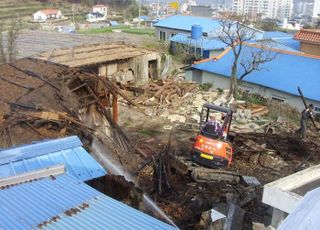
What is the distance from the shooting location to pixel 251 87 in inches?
1003

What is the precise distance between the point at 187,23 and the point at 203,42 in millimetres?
9027

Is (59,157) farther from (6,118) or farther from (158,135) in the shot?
(158,135)

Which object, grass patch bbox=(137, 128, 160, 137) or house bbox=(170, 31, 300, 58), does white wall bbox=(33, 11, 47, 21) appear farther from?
grass patch bbox=(137, 128, 160, 137)

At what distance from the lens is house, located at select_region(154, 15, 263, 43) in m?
42.3

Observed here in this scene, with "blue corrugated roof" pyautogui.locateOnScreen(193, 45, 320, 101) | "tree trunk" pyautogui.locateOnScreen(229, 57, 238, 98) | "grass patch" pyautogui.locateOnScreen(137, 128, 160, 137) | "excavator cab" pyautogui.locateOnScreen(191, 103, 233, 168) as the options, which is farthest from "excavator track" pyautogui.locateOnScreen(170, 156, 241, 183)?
"tree trunk" pyautogui.locateOnScreen(229, 57, 238, 98)

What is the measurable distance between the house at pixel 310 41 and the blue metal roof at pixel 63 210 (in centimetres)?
3024

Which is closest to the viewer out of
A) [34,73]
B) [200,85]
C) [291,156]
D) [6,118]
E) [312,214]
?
[312,214]

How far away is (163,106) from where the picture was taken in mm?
22078

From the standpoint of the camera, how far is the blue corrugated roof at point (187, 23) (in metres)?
42.8

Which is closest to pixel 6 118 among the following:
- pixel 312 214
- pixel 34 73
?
pixel 34 73

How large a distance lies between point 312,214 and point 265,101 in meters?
19.9

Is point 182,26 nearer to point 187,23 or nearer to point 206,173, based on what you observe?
point 187,23

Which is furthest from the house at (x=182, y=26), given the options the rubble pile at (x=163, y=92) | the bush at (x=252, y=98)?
the rubble pile at (x=163, y=92)

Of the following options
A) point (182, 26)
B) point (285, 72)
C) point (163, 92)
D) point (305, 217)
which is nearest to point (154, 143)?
point (163, 92)
